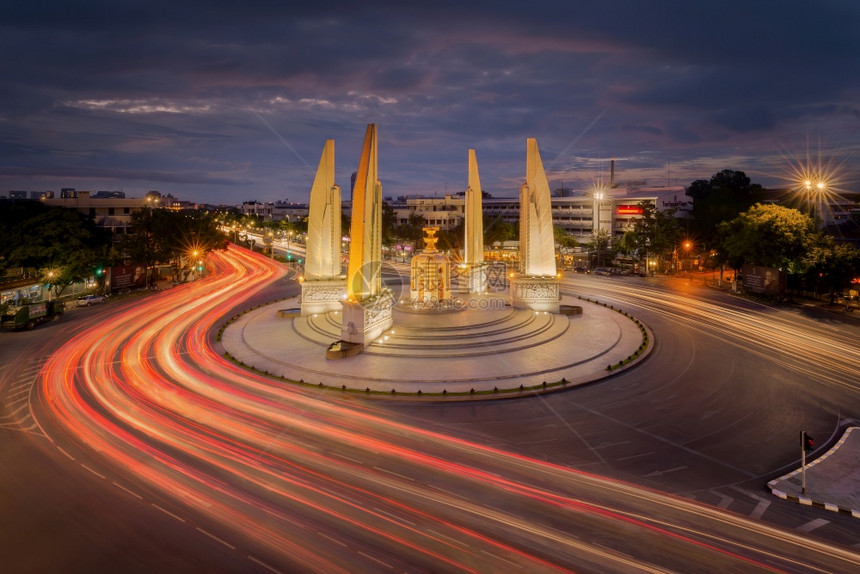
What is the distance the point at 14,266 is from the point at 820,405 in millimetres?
51420

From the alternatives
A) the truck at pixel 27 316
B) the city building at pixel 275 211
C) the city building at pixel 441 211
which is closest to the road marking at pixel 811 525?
the truck at pixel 27 316

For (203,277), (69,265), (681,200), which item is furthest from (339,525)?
(681,200)

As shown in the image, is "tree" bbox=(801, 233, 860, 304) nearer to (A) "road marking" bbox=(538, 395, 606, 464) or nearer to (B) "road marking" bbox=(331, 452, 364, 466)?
(A) "road marking" bbox=(538, 395, 606, 464)

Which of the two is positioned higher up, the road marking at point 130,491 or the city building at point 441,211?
the city building at point 441,211

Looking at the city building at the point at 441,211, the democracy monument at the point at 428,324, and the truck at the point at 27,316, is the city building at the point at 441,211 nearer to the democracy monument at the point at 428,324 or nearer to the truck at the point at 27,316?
the democracy monument at the point at 428,324

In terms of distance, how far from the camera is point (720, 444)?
15.3 m

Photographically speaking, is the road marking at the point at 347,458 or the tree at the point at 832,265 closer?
the road marking at the point at 347,458

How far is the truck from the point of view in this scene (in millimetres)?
30594

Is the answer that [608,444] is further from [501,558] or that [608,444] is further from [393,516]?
[393,516]

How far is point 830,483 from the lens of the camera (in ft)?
42.7

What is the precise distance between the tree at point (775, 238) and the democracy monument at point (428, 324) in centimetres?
1682

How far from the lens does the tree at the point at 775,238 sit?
1585 inches

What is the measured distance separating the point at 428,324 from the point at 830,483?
19.4 meters

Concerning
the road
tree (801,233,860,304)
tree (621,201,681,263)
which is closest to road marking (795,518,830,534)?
the road
